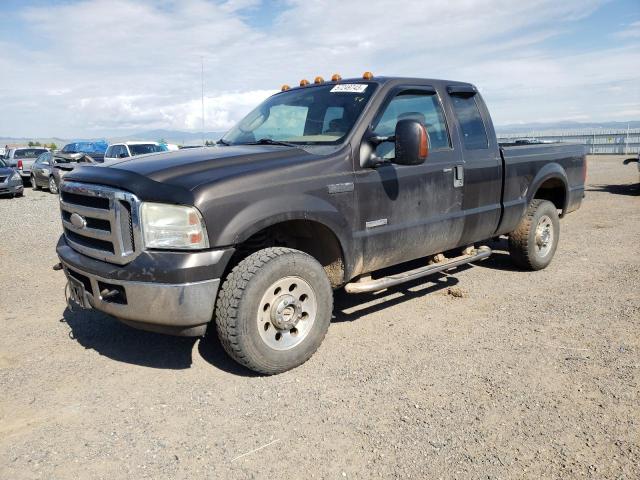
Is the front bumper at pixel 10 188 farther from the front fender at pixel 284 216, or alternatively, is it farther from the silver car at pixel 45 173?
the front fender at pixel 284 216

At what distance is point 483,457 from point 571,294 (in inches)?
123

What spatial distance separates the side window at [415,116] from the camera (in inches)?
163

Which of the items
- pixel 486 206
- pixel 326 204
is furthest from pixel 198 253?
pixel 486 206

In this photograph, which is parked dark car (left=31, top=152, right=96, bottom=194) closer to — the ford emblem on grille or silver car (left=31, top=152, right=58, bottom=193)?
silver car (left=31, top=152, right=58, bottom=193)

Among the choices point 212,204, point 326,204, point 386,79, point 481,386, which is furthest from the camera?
point 386,79

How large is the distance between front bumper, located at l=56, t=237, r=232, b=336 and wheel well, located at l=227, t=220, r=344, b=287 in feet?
1.66

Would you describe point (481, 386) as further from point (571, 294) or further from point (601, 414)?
point (571, 294)

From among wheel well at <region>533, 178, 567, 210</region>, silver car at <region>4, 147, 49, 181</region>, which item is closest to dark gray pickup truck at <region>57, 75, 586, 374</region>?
wheel well at <region>533, 178, 567, 210</region>

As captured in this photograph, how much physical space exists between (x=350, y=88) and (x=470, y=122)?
1430 mm

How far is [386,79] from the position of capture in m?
4.35

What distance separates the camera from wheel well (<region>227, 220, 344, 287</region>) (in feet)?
12.3

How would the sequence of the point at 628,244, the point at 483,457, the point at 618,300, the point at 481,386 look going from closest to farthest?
1. the point at 483,457
2. the point at 481,386
3. the point at 618,300
4. the point at 628,244

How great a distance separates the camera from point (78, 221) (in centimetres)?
352

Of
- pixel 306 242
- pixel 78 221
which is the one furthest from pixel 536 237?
pixel 78 221
